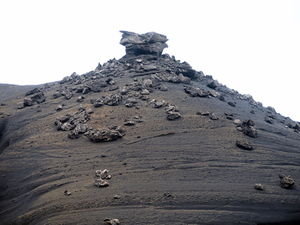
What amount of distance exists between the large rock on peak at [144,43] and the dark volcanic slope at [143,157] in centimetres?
357

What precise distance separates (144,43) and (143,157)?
518 inches

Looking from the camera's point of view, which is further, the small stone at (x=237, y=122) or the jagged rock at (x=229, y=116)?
the jagged rock at (x=229, y=116)

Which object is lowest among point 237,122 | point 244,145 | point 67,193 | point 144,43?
point 67,193

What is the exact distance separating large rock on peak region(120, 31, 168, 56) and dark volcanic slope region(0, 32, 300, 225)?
11.7 feet

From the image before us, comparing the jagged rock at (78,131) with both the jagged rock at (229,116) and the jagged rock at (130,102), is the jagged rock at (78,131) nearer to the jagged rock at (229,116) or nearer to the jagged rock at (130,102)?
the jagged rock at (130,102)

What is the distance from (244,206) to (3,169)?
10270 mm

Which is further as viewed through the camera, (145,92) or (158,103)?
(145,92)

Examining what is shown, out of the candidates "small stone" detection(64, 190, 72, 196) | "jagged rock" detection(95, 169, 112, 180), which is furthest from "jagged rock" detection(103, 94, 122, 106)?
"small stone" detection(64, 190, 72, 196)

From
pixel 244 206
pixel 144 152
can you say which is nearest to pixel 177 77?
pixel 144 152

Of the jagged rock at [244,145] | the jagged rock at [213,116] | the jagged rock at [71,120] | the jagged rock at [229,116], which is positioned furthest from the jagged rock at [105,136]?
the jagged rock at [229,116]

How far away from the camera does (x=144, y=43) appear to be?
24.7 meters

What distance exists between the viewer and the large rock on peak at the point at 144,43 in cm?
2455

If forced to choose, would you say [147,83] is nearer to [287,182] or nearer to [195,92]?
[195,92]

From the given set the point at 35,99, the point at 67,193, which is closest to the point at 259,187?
the point at 67,193
